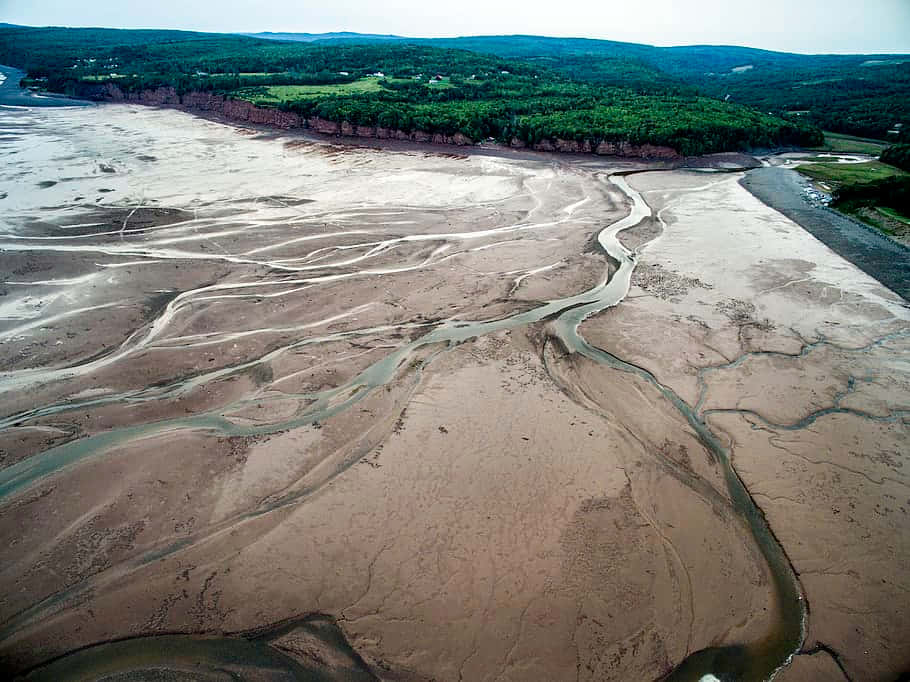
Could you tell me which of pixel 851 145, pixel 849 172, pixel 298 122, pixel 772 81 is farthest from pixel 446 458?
pixel 772 81

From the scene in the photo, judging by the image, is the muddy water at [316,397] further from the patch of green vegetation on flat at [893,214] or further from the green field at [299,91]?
the green field at [299,91]

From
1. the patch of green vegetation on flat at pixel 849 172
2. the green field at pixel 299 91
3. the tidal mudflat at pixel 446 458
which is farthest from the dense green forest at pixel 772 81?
the tidal mudflat at pixel 446 458

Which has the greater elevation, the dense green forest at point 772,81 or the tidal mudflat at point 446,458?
the dense green forest at point 772,81

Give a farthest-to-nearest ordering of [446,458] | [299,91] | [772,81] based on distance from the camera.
→ 1. [772,81]
2. [299,91]
3. [446,458]

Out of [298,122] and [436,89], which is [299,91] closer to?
[298,122]

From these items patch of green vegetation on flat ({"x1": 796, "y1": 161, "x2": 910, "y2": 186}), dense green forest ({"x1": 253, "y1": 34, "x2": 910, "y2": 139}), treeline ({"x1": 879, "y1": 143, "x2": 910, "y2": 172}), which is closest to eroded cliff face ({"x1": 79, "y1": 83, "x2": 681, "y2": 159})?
patch of green vegetation on flat ({"x1": 796, "y1": 161, "x2": 910, "y2": 186})

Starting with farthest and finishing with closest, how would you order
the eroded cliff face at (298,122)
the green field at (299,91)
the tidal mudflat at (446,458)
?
the green field at (299,91) < the eroded cliff face at (298,122) < the tidal mudflat at (446,458)
